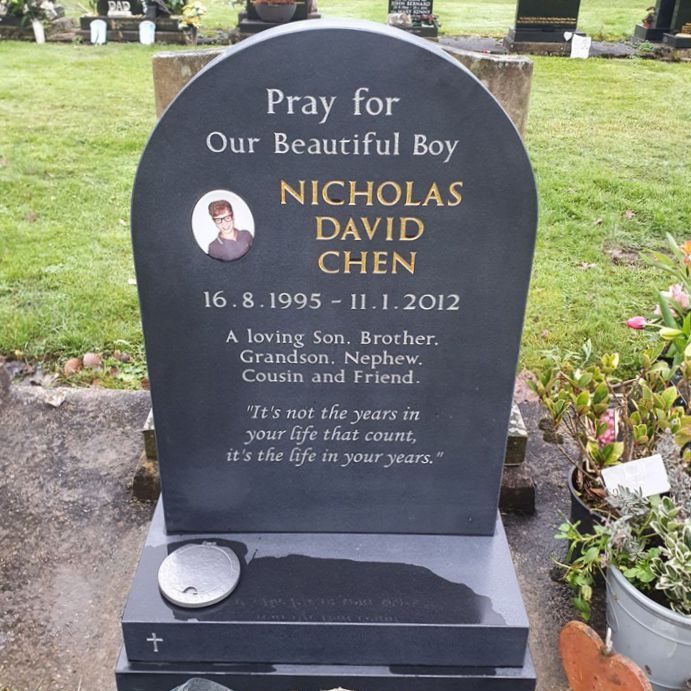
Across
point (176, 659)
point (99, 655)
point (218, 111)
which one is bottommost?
point (99, 655)

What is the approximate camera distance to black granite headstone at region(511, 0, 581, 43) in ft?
40.9

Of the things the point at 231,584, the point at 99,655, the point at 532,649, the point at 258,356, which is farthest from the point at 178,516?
the point at 532,649

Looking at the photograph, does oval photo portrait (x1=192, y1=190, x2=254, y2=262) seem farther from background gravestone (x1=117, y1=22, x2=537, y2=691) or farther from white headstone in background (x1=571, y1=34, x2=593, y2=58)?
white headstone in background (x1=571, y1=34, x2=593, y2=58)

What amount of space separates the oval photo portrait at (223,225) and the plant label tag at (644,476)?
1.36 m

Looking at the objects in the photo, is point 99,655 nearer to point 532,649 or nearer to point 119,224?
point 532,649

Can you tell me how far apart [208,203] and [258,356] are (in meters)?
0.50

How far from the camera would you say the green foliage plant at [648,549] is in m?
2.17

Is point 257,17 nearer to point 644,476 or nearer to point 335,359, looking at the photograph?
point 335,359

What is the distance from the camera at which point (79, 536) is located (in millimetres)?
2979

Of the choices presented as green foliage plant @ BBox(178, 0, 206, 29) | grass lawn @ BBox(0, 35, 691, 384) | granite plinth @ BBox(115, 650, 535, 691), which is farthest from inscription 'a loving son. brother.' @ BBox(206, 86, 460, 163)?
green foliage plant @ BBox(178, 0, 206, 29)

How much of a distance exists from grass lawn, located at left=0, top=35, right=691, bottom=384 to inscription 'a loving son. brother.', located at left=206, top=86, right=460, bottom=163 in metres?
2.47

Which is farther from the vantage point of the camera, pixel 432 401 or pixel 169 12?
pixel 169 12

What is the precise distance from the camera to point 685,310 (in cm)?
296

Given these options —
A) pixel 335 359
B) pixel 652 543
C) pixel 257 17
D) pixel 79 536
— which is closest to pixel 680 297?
pixel 652 543
